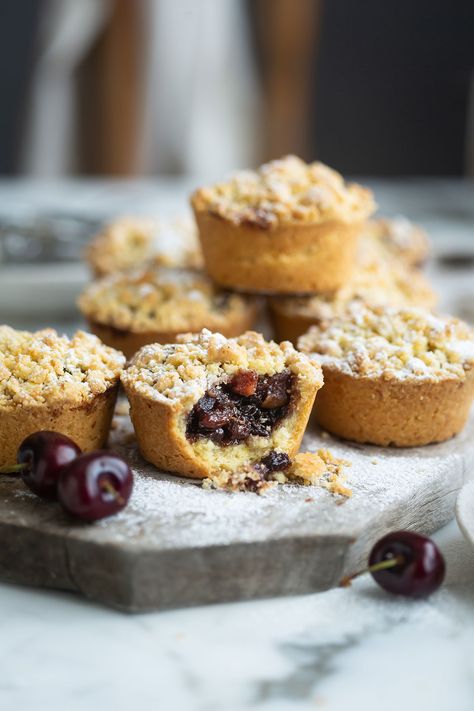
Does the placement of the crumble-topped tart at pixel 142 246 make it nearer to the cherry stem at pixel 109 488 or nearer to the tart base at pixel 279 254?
the tart base at pixel 279 254

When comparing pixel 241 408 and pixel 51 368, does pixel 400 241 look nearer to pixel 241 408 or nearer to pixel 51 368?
pixel 241 408

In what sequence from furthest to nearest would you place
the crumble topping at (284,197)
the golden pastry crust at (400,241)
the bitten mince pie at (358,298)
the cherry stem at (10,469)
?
the golden pastry crust at (400,241)
the bitten mince pie at (358,298)
the crumble topping at (284,197)
the cherry stem at (10,469)

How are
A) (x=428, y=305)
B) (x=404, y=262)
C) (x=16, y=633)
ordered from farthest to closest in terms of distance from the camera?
(x=404, y=262) < (x=428, y=305) < (x=16, y=633)

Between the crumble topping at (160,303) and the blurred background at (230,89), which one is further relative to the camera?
the blurred background at (230,89)

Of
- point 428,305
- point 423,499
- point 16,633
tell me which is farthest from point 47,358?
point 428,305

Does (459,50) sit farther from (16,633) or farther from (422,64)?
(16,633)

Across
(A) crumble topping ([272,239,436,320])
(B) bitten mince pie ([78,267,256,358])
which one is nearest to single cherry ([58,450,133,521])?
(B) bitten mince pie ([78,267,256,358])

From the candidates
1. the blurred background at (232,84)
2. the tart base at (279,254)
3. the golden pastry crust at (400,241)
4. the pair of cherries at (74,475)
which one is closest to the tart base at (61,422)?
the pair of cherries at (74,475)
